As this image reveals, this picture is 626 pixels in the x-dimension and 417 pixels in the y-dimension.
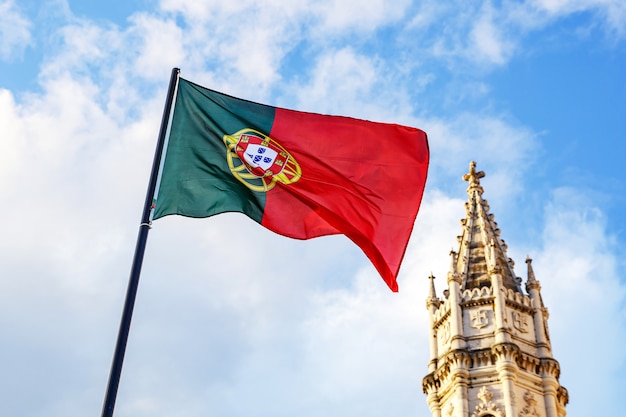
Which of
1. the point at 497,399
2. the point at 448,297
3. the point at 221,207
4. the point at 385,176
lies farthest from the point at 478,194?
the point at 221,207

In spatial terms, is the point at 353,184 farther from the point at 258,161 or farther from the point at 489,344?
the point at 489,344

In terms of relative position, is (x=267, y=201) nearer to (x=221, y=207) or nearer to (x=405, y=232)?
(x=221, y=207)

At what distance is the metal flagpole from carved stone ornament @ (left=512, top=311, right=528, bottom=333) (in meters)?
26.3

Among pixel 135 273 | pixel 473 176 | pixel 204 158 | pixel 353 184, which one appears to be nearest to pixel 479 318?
pixel 473 176

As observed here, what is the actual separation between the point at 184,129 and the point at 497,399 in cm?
2374

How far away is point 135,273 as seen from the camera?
15914 mm

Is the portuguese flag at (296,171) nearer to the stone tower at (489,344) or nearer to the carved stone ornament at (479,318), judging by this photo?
the stone tower at (489,344)

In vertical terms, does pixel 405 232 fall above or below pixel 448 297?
below

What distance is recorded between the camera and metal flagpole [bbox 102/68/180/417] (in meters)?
14.5

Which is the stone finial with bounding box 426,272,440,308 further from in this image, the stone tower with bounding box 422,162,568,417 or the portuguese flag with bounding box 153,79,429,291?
the portuguese flag with bounding box 153,79,429,291

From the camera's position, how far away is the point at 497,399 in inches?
1501

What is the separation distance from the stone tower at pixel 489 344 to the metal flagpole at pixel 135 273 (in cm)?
2380

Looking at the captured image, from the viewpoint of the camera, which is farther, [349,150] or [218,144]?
[349,150]

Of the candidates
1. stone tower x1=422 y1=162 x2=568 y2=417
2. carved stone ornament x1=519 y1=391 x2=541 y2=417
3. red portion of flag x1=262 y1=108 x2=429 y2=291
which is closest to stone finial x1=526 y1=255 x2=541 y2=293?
stone tower x1=422 y1=162 x2=568 y2=417
